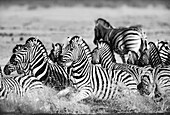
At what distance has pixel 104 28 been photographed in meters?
5.40

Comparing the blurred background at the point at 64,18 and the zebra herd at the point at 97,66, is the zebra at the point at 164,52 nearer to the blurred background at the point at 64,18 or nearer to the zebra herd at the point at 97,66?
the zebra herd at the point at 97,66

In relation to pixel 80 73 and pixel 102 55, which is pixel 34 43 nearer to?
pixel 80 73

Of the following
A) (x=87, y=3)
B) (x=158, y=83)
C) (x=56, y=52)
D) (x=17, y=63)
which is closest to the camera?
(x=17, y=63)

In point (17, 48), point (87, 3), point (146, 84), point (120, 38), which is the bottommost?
point (146, 84)

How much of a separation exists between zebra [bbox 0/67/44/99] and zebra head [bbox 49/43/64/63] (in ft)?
1.74

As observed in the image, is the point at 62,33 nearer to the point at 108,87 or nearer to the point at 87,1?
the point at 87,1

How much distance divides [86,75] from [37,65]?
969 mm

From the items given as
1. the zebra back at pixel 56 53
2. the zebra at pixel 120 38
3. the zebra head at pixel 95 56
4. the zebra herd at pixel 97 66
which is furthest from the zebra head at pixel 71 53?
the zebra at pixel 120 38

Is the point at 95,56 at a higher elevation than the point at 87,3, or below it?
below

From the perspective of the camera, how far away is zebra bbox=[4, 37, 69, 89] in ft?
17.1

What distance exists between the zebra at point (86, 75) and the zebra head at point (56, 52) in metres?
0.11

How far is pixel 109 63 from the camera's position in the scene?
17.7ft

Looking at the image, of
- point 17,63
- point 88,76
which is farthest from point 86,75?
point 17,63

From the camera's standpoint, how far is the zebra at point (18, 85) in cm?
521
